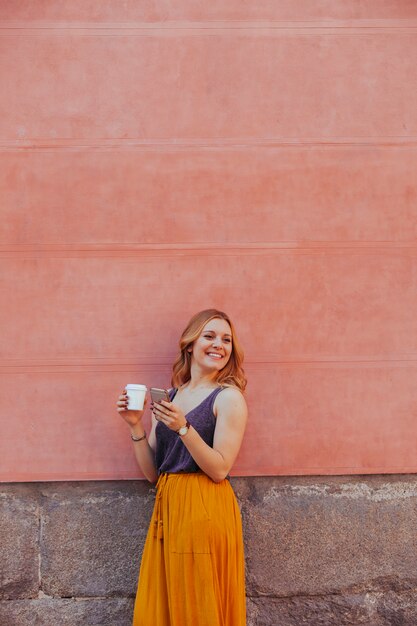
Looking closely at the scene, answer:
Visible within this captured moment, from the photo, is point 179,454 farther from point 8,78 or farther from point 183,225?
point 8,78

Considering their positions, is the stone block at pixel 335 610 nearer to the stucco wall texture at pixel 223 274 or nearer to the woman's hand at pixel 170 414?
the stucco wall texture at pixel 223 274

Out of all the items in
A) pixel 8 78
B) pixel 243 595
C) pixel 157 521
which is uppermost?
pixel 8 78

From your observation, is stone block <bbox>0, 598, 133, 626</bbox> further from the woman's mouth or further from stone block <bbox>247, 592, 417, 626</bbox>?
the woman's mouth

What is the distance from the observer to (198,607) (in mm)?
3414

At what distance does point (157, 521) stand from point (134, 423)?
441mm

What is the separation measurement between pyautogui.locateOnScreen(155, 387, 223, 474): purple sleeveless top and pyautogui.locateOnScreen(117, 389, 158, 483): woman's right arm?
89 mm

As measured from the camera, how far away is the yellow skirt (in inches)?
135

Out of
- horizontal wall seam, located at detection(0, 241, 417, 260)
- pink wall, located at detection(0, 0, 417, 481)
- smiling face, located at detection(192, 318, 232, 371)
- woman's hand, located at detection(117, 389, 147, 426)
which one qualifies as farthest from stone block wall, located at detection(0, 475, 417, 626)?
horizontal wall seam, located at detection(0, 241, 417, 260)

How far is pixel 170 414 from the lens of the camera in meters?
3.35

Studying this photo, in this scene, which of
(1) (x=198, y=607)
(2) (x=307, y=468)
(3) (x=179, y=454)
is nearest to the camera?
(1) (x=198, y=607)

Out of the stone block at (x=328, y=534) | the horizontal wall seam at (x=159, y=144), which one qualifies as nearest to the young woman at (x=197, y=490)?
the stone block at (x=328, y=534)

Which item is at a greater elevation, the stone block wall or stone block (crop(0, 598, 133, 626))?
the stone block wall

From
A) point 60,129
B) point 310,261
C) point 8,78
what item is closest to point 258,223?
point 310,261

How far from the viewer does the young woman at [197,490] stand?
3424 mm
